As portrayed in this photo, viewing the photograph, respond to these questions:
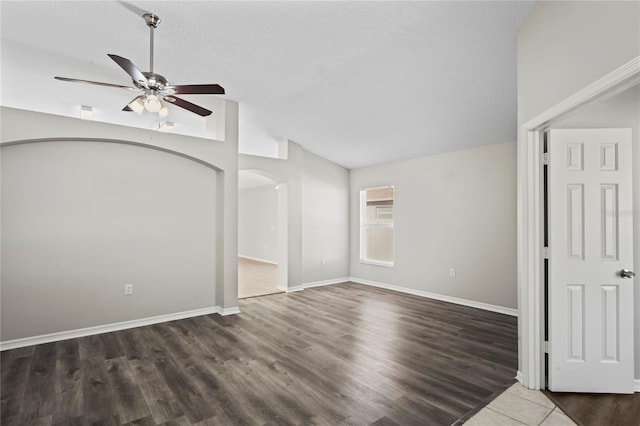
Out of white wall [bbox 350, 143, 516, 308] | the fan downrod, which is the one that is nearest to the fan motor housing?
the fan downrod

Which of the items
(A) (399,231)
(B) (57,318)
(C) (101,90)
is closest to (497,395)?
(A) (399,231)

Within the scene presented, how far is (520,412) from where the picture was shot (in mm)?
2180

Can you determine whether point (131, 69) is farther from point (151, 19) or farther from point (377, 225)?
point (377, 225)

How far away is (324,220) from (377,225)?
1.13 meters

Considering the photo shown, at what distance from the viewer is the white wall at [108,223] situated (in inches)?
134

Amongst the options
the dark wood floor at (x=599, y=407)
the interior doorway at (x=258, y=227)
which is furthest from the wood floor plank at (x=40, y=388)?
the interior doorway at (x=258, y=227)

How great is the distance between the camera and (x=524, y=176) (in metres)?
2.59

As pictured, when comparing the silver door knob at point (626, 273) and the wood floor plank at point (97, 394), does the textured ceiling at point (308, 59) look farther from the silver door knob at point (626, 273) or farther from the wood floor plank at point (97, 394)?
the wood floor plank at point (97, 394)

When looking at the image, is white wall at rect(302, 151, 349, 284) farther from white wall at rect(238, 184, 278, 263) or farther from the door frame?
the door frame

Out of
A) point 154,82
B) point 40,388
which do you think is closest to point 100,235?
point 40,388

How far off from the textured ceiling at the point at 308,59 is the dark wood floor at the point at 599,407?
2.95m

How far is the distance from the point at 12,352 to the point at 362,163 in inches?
229

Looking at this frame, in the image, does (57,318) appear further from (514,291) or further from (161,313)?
(514,291)

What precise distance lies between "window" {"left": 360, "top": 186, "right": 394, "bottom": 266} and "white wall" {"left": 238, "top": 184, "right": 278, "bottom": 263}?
3488mm
